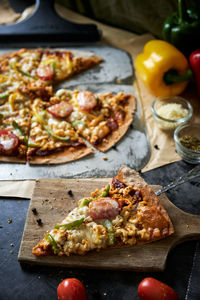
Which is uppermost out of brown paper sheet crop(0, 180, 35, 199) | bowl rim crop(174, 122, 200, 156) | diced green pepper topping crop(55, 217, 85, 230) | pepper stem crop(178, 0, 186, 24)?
pepper stem crop(178, 0, 186, 24)

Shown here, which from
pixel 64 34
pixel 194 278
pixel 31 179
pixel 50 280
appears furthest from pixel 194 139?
pixel 64 34

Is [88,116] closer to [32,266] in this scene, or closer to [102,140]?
[102,140]

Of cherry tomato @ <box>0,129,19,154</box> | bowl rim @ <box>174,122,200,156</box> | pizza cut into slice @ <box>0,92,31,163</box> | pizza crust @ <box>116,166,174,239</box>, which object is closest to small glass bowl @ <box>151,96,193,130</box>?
bowl rim @ <box>174,122,200,156</box>

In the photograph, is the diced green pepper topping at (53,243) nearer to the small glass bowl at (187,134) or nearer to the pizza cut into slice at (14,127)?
the pizza cut into slice at (14,127)

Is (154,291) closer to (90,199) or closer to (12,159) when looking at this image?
(90,199)

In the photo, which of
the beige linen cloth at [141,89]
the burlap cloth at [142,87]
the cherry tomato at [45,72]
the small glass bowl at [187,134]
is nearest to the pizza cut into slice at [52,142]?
the beige linen cloth at [141,89]

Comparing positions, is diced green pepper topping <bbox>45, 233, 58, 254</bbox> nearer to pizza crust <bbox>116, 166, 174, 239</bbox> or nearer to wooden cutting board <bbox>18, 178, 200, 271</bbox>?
wooden cutting board <bbox>18, 178, 200, 271</bbox>
